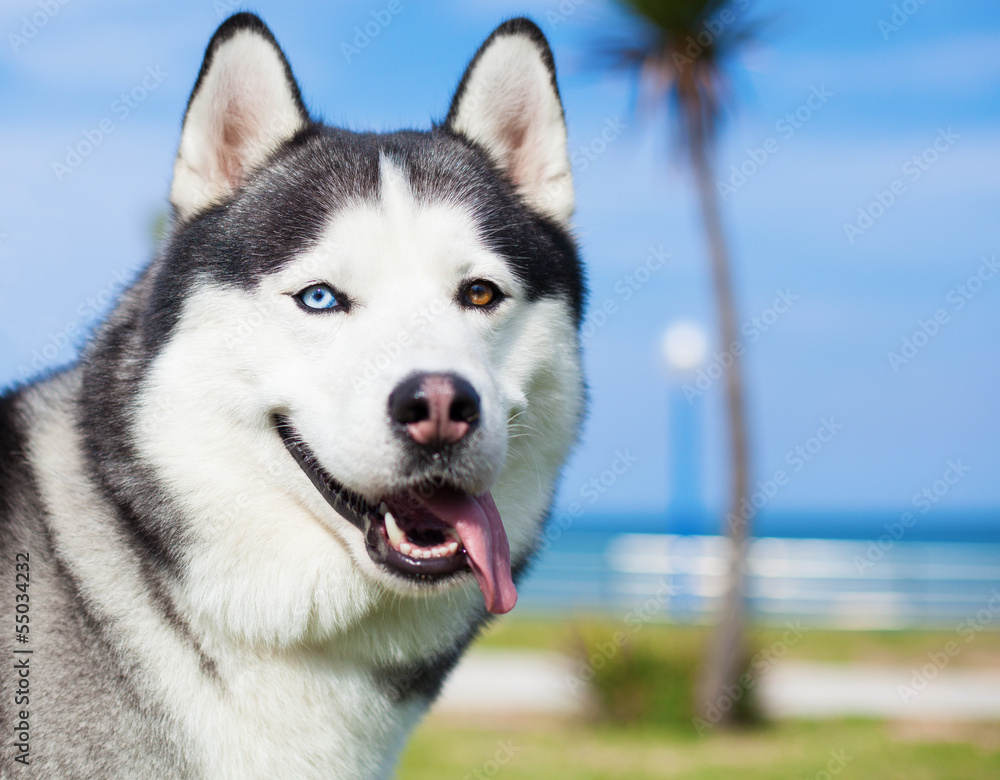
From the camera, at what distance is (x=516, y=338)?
10.1ft

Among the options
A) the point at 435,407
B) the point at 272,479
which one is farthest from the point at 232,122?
the point at 435,407

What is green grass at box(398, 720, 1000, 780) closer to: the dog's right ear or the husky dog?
the husky dog

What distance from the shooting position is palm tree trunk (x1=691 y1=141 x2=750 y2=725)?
10609mm

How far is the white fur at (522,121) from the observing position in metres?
3.44

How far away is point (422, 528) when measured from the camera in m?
2.77

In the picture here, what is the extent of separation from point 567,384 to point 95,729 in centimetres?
178

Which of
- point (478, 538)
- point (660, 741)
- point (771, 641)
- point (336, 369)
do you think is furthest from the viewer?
point (771, 641)

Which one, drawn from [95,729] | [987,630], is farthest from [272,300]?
[987,630]

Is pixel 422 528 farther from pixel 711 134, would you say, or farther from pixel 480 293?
pixel 711 134

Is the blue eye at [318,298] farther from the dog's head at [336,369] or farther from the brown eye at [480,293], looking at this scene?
the brown eye at [480,293]

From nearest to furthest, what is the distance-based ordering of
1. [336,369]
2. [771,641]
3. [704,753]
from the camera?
[336,369] < [704,753] < [771,641]

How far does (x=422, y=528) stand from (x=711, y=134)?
10.4 m

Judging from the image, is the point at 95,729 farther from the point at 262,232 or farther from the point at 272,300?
the point at 262,232

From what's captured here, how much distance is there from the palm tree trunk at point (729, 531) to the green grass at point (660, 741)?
1.07 feet
